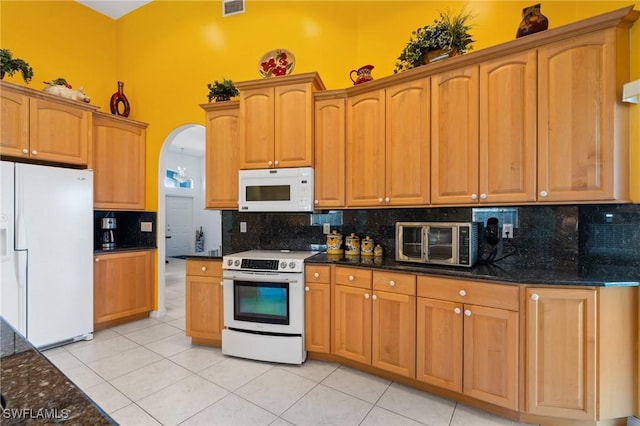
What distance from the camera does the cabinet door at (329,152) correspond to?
275 cm

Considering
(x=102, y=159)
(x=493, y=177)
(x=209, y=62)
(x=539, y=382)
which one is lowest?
(x=539, y=382)

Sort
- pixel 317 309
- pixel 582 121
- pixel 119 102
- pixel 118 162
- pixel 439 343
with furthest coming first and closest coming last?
1. pixel 119 102
2. pixel 118 162
3. pixel 317 309
4. pixel 439 343
5. pixel 582 121

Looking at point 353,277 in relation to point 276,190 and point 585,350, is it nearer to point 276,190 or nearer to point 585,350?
point 276,190

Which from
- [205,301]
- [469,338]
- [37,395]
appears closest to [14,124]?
[205,301]

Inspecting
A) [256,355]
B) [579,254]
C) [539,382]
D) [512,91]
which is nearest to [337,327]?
[256,355]

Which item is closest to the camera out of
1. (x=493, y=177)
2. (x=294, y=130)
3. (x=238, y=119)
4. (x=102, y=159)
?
(x=493, y=177)

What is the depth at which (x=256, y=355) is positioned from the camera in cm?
263

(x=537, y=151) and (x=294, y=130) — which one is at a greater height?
(x=294, y=130)

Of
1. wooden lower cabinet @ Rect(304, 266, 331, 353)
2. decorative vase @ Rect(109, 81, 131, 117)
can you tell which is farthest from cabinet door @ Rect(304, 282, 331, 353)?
decorative vase @ Rect(109, 81, 131, 117)

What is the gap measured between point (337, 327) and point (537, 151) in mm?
Result: 1975

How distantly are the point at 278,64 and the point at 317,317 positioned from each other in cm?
247

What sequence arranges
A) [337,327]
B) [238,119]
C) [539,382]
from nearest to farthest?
[539,382]
[337,327]
[238,119]

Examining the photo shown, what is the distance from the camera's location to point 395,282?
A: 2270 millimetres

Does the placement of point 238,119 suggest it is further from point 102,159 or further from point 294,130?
point 102,159
